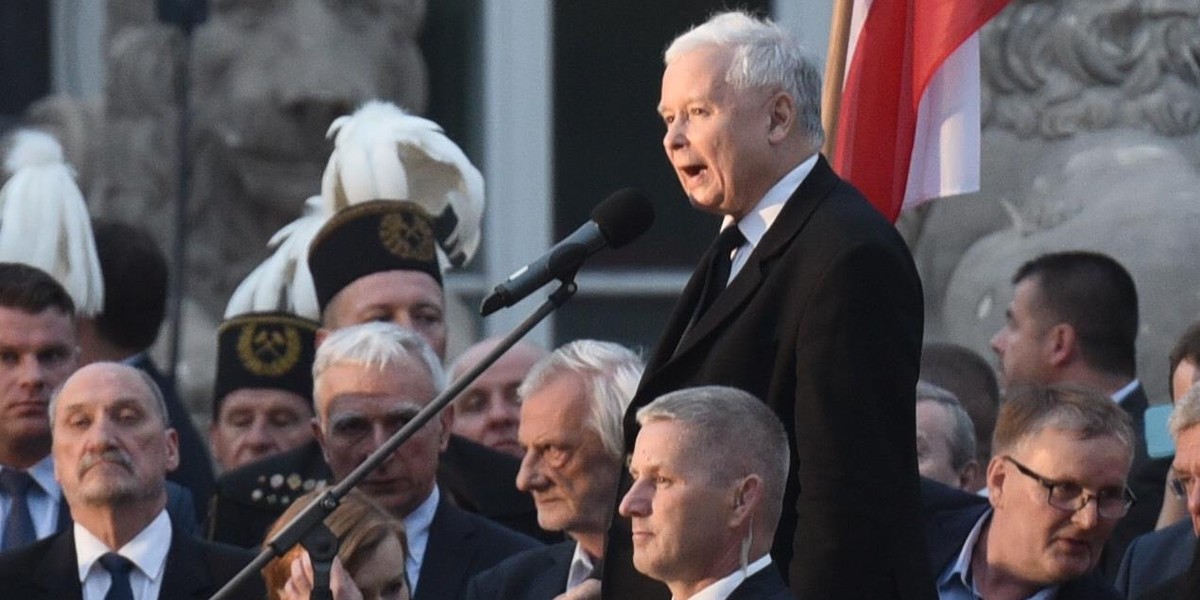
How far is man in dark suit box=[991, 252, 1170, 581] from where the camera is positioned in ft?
31.6

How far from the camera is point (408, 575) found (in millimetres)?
8391

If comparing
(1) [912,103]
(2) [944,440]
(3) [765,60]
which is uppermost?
(3) [765,60]

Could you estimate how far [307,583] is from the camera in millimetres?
7379

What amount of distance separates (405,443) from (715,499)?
209 cm

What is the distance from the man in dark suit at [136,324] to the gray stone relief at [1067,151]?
2.69 meters

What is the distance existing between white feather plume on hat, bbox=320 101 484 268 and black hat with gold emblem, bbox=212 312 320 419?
452 millimetres

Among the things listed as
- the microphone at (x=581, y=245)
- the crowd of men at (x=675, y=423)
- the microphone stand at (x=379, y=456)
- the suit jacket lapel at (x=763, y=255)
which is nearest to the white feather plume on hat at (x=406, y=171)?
the crowd of men at (x=675, y=423)

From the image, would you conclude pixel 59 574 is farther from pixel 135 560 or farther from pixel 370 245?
pixel 370 245

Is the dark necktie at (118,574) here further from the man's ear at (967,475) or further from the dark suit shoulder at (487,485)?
the man's ear at (967,475)

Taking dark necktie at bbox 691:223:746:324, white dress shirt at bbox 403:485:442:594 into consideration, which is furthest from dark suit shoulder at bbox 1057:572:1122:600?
white dress shirt at bbox 403:485:442:594

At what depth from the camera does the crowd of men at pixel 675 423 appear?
6570 millimetres

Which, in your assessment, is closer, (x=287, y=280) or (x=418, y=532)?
(x=418, y=532)

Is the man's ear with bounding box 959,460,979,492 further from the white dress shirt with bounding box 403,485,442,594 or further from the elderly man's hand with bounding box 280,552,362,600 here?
the elderly man's hand with bounding box 280,552,362,600

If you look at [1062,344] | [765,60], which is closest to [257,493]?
[1062,344]
